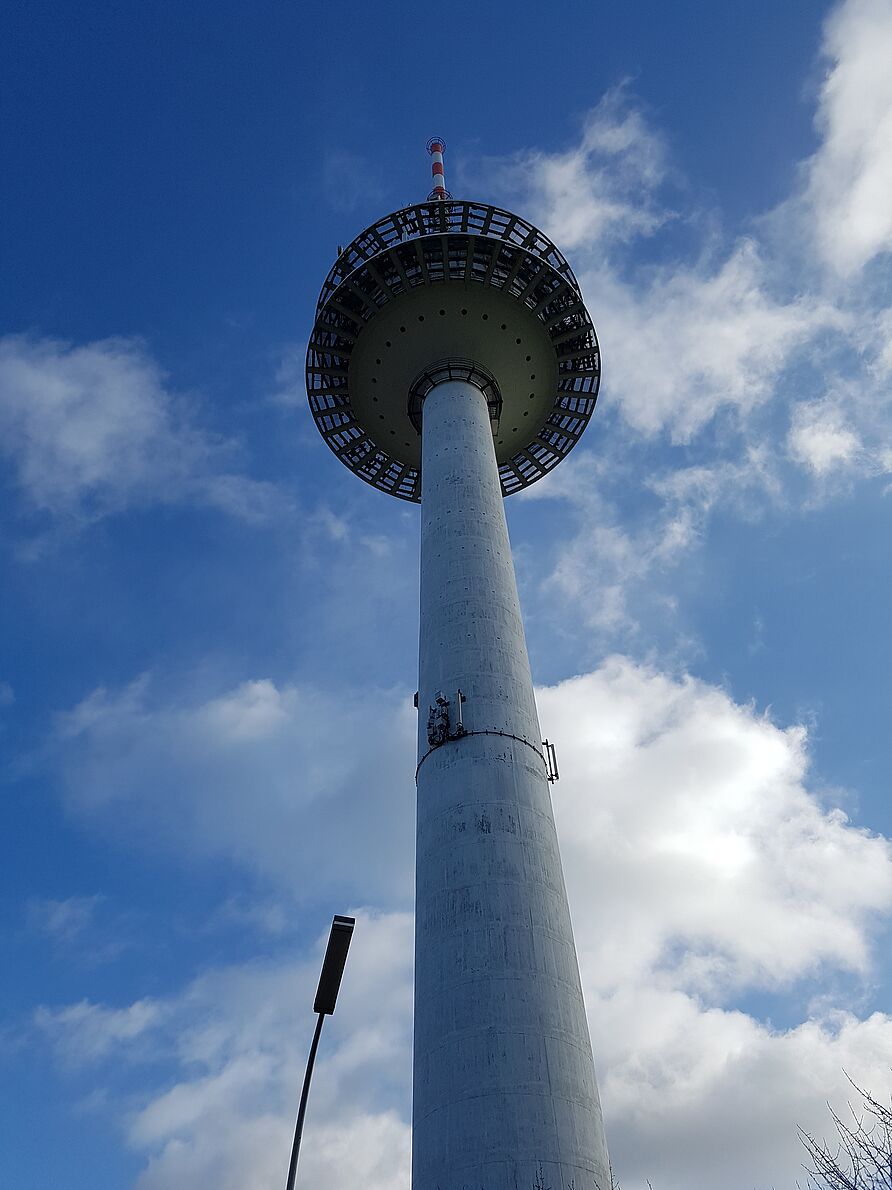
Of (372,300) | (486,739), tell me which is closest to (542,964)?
(486,739)

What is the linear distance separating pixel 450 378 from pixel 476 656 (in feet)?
46.7

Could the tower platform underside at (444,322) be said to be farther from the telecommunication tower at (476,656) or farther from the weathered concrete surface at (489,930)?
the weathered concrete surface at (489,930)

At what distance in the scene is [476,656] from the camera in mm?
26406

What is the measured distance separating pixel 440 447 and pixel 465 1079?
833 inches

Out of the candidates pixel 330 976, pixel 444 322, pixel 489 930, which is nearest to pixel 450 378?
pixel 444 322

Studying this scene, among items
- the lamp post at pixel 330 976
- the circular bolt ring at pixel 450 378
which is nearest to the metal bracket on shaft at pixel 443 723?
the lamp post at pixel 330 976

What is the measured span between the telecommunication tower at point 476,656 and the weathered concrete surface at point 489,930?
0.15 ft

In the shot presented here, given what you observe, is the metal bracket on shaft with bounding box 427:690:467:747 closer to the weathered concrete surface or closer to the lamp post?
the weathered concrete surface

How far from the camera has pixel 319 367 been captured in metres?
39.4

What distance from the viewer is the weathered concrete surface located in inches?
713

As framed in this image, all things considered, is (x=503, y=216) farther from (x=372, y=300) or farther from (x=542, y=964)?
(x=542, y=964)

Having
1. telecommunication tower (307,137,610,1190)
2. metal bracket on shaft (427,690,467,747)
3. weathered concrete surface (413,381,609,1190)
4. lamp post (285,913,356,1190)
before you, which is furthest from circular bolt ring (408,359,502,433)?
lamp post (285,913,356,1190)

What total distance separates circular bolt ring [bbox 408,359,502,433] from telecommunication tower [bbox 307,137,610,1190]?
8cm

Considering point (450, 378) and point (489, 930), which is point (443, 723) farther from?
point (450, 378)
